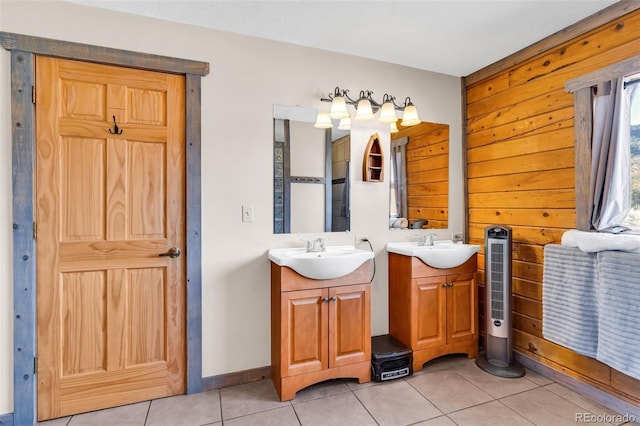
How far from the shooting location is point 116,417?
6.22 ft

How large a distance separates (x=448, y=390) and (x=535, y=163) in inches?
68.3

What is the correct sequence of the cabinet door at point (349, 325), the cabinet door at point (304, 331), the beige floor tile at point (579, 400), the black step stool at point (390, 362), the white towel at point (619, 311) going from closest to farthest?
the white towel at point (619, 311)
the beige floor tile at point (579, 400)
the cabinet door at point (304, 331)
the cabinet door at point (349, 325)
the black step stool at point (390, 362)

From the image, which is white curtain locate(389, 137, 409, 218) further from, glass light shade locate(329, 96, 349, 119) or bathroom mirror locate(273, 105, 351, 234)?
glass light shade locate(329, 96, 349, 119)

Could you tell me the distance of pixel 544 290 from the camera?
2.20m

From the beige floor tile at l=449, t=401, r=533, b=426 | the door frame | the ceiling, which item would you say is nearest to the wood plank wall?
the ceiling

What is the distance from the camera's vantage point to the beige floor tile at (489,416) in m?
1.82

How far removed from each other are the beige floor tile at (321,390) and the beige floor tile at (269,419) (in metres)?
0.13

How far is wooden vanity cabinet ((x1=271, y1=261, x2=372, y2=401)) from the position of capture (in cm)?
205

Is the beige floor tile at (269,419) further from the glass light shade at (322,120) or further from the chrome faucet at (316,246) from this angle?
the glass light shade at (322,120)

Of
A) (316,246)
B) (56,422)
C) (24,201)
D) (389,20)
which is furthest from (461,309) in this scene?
(24,201)

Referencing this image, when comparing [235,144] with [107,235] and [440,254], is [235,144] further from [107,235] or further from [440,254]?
[440,254]

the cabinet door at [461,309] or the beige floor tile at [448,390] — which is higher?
the cabinet door at [461,309]

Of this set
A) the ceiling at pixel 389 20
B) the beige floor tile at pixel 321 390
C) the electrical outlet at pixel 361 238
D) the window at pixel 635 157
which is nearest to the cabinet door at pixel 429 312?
the electrical outlet at pixel 361 238

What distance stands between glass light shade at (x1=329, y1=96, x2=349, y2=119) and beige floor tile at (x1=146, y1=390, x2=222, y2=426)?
210 centimetres
